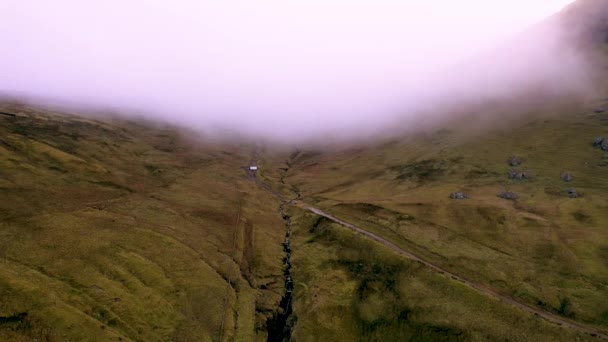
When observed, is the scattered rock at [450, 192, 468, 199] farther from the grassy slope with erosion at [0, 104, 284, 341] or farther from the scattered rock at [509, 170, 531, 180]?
the grassy slope with erosion at [0, 104, 284, 341]

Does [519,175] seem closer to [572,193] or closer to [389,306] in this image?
[572,193]

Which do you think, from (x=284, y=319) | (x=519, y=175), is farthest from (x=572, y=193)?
(x=284, y=319)

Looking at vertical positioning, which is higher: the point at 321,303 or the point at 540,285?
the point at 540,285

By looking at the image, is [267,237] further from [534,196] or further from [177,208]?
[534,196]

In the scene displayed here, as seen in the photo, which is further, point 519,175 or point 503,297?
point 519,175

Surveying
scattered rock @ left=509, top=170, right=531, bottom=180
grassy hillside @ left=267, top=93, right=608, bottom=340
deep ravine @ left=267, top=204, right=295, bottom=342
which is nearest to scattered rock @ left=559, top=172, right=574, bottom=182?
grassy hillside @ left=267, top=93, right=608, bottom=340

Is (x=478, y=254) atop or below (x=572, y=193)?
below

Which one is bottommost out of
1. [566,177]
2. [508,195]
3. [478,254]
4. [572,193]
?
[478,254]

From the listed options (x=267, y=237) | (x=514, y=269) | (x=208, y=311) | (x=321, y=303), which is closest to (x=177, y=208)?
(x=267, y=237)
